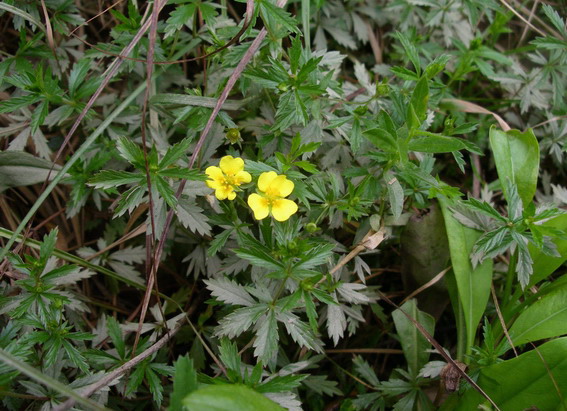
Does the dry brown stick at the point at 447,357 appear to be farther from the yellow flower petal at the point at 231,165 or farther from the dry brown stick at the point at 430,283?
the yellow flower petal at the point at 231,165

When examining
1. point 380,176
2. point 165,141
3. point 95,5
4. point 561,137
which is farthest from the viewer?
point 95,5

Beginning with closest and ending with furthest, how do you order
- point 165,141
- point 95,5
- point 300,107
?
point 300,107 < point 165,141 < point 95,5

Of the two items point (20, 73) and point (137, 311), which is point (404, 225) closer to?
point (137, 311)

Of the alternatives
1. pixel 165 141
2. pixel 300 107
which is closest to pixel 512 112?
pixel 300 107

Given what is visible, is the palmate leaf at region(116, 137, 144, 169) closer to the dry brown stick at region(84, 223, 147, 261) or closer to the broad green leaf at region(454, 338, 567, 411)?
the dry brown stick at region(84, 223, 147, 261)

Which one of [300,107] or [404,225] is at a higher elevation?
[300,107]

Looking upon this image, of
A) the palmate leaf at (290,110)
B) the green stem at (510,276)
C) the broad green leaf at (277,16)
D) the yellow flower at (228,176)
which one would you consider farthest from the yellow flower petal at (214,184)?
the green stem at (510,276)
